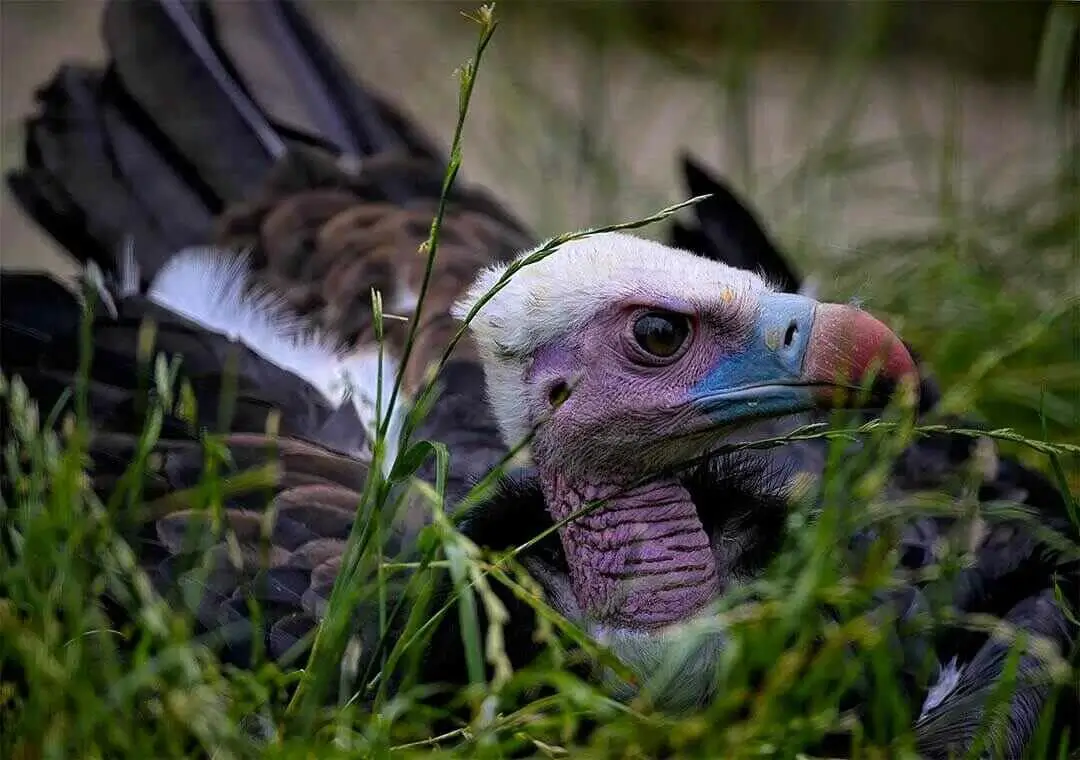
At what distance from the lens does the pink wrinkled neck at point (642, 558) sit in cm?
239

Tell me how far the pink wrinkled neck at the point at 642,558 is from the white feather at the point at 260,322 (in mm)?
727

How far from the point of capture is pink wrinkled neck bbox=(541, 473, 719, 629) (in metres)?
2.39

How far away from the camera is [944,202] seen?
409 cm

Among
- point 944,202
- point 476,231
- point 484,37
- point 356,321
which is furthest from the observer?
point 944,202

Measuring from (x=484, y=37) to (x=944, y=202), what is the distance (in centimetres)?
235

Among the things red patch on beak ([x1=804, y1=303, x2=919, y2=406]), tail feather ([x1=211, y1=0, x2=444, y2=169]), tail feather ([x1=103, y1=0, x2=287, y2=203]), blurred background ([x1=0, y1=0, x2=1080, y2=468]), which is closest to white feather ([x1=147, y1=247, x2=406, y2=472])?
tail feather ([x1=103, y1=0, x2=287, y2=203])

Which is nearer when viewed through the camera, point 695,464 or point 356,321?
point 695,464

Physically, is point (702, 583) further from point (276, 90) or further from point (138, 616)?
point (276, 90)

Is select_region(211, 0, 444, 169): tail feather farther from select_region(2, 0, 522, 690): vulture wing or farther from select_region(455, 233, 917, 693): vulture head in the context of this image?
select_region(455, 233, 917, 693): vulture head

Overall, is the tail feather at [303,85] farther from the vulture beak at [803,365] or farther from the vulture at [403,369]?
the vulture beak at [803,365]

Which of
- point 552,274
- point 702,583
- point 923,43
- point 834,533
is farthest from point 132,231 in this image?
point 923,43

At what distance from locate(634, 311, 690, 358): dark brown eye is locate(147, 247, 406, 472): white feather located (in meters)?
0.76

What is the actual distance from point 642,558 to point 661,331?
34cm

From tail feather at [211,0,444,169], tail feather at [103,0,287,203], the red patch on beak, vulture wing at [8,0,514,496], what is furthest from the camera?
tail feather at [211,0,444,169]
